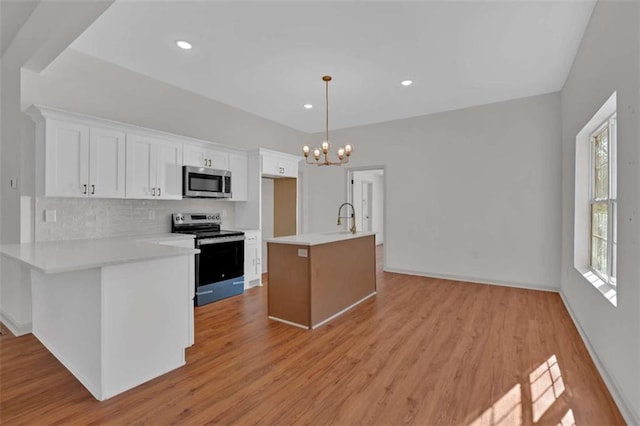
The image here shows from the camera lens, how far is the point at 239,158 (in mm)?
4934

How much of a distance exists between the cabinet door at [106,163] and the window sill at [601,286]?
14.9 feet

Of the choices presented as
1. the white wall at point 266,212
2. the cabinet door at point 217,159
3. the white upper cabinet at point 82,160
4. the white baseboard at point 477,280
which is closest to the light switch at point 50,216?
the white upper cabinet at point 82,160

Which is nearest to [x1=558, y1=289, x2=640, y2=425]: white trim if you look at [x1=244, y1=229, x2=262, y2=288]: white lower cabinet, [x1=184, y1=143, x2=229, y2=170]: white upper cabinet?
[x1=244, y1=229, x2=262, y2=288]: white lower cabinet

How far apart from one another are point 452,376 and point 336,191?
4817 millimetres

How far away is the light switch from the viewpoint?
3.12 meters

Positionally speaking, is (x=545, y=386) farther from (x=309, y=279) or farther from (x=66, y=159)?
(x=66, y=159)

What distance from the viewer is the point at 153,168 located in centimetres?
377

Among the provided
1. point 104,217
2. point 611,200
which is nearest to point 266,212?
point 104,217

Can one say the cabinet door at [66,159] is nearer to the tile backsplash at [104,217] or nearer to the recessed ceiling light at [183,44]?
the tile backsplash at [104,217]

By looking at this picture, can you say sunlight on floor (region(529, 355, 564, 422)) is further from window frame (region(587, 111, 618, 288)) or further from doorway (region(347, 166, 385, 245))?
doorway (region(347, 166, 385, 245))

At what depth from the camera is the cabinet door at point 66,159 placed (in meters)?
2.94

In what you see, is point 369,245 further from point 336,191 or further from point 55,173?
point 55,173

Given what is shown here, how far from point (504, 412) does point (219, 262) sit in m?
3.43

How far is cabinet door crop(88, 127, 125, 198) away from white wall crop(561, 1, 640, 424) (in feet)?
14.4
